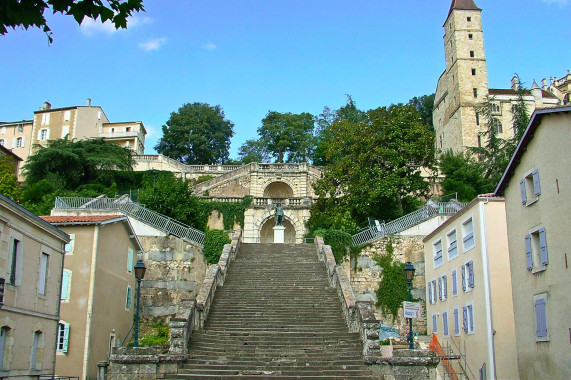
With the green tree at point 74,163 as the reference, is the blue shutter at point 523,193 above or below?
below

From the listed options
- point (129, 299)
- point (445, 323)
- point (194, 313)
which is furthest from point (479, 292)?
point (129, 299)

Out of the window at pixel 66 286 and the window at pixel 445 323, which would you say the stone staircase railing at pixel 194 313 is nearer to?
the window at pixel 66 286

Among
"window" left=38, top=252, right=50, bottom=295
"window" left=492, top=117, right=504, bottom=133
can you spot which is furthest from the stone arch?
"window" left=492, top=117, right=504, bottom=133

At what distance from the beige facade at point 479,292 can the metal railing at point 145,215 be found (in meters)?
13.1

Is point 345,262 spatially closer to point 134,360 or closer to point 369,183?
point 369,183

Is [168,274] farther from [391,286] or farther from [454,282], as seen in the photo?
[454,282]

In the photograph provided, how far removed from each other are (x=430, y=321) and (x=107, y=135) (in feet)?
175

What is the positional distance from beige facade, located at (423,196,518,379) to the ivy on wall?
2.20 meters

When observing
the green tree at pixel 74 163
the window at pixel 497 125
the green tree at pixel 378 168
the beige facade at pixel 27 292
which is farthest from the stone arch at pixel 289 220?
the window at pixel 497 125

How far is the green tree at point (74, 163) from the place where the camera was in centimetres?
4241

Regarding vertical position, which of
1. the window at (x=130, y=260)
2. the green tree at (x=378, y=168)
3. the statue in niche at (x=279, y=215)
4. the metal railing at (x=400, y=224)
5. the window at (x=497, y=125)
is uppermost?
the window at (x=497, y=125)

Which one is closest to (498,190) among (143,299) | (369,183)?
(369,183)

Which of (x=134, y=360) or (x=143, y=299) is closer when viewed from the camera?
(x=134, y=360)

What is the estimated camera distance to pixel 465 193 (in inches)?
1538
